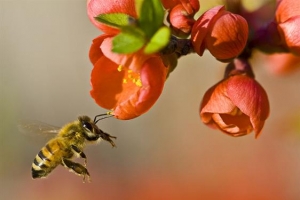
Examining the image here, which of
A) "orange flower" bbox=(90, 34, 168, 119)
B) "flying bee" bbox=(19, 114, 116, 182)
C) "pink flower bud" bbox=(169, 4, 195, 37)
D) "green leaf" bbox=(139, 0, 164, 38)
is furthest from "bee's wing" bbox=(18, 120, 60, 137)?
"green leaf" bbox=(139, 0, 164, 38)

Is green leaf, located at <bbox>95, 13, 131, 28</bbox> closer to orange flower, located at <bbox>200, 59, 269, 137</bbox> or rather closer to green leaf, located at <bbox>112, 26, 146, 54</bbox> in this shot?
green leaf, located at <bbox>112, 26, 146, 54</bbox>

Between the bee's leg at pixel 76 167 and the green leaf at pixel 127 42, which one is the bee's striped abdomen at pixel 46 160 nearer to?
the bee's leg at pixel 76 167

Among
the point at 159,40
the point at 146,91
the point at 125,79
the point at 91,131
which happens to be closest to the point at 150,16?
the point at 159,40

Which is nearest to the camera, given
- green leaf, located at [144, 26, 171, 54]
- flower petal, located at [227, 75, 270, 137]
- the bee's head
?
green leaf, located at [144, 26, 171, 54]

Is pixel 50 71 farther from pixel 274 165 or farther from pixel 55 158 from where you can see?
pixel 55 158

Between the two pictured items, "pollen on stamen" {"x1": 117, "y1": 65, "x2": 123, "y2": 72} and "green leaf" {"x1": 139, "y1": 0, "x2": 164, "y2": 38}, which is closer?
→ "green leaf" {"x1": 139, "y1": 0, "x2": 164, "y2": 38}

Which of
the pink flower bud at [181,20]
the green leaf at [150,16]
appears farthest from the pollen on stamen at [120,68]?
the green leaf at [150,16]

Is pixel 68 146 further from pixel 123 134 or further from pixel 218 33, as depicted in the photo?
pixel 123 134
